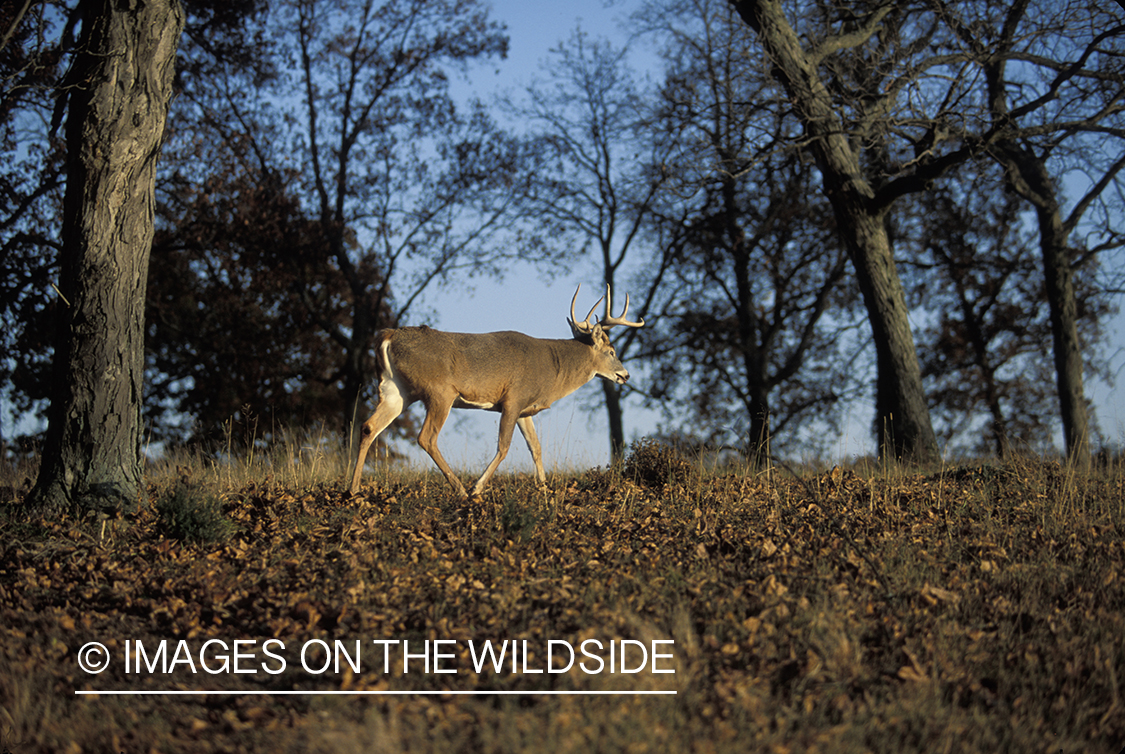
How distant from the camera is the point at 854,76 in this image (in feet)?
48.5

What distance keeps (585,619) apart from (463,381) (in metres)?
4.69

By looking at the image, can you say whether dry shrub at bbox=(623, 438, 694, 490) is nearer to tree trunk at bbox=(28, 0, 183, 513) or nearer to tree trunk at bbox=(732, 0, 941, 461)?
tree trunk at bbox=(732, 0, 941, 461)

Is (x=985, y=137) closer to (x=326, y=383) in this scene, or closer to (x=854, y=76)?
(x=854, y=76)

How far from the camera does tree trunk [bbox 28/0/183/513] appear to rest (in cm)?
788

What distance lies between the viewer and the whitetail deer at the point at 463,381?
9.30 m

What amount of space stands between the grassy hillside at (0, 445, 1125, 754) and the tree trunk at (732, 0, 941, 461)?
3593 mm

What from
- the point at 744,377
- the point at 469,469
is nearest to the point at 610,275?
the point at 744,377

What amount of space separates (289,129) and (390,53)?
323 cm

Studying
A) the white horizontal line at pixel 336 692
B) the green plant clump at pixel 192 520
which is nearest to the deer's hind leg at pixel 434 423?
the green plant clump at pixel 192 520

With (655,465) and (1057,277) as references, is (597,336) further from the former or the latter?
(1057,277)

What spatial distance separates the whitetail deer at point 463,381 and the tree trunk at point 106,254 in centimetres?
223

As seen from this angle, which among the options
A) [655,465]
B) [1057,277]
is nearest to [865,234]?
[655,465]

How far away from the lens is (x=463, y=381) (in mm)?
9586

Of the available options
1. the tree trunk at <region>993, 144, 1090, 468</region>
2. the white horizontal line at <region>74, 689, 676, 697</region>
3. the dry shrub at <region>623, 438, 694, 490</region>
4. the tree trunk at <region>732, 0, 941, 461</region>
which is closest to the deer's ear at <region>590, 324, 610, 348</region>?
the dry shrub at <region>623, 438, 694, 490</region>
